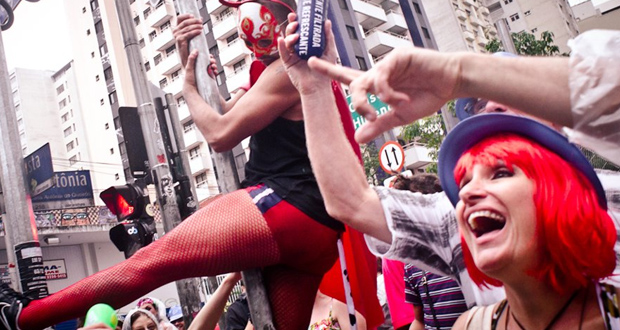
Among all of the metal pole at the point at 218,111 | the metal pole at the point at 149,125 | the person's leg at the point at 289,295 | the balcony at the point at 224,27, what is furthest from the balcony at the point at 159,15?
the person's leg at the point at 289,295

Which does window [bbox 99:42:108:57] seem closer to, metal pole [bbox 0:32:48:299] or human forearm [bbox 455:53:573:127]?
metal pole [bbox 0:32:48:299]

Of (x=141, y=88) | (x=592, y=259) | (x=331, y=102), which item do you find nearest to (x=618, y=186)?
(x=592, y=259)

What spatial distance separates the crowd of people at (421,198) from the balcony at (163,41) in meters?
44.7

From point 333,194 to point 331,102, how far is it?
30 cm

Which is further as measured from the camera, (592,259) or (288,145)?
(288,145)

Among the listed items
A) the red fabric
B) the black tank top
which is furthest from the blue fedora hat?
the black tank top

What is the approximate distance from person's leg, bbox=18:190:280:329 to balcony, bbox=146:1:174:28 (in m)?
44.3

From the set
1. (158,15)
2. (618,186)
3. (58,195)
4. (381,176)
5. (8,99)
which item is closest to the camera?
(618,186)

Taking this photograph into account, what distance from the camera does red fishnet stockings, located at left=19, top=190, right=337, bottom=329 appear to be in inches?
94.9

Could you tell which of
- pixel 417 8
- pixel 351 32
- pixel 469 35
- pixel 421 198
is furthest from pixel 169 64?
pixel 421 198

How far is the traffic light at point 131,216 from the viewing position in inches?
347

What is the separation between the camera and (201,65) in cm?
271

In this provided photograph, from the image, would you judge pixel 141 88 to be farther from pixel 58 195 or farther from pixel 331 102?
pixel 331 102

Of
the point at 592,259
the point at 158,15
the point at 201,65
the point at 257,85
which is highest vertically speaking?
the point at 158,15
